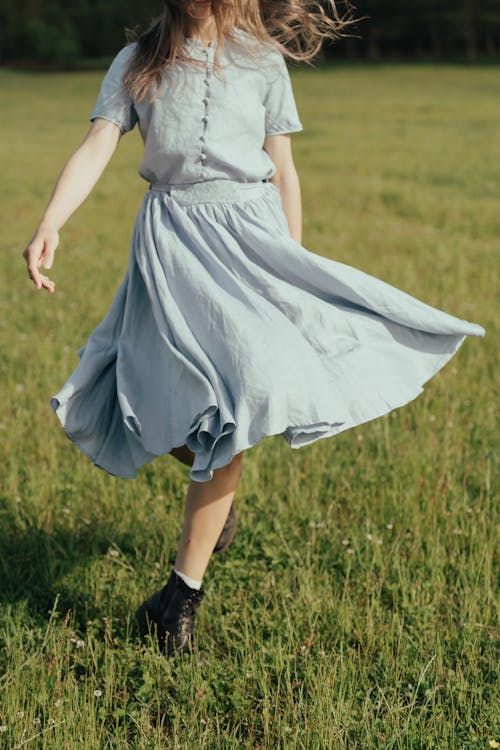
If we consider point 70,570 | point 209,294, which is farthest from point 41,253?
point 70,570

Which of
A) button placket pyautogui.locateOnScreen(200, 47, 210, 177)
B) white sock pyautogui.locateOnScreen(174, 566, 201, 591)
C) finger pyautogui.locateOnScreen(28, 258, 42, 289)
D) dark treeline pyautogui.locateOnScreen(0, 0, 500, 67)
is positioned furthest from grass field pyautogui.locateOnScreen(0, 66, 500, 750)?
dark treeline pyautogui.locateOnScreen(0, 0, 500, 67)

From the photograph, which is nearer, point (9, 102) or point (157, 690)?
point (157, 690)

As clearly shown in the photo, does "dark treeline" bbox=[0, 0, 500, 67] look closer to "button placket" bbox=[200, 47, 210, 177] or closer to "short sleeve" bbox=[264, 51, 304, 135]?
"short sleeve" bbox=[264, 51, 304, 135]

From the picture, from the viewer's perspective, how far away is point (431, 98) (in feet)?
101

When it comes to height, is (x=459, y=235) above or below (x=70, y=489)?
below

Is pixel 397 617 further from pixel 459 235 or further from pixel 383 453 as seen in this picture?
pixel 459 235

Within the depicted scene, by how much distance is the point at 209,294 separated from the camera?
2732 mm

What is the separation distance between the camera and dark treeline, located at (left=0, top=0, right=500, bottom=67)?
6047 centimetres

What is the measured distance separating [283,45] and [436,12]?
65.1 meters

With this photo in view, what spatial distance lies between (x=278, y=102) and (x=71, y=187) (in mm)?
683

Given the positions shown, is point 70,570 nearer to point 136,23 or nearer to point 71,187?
point 71,187

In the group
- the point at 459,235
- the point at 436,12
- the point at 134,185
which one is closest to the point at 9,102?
the point at 134,185

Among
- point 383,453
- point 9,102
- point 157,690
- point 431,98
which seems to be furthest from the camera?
point 9,102

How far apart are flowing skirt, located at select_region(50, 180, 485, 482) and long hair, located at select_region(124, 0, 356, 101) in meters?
0.35
